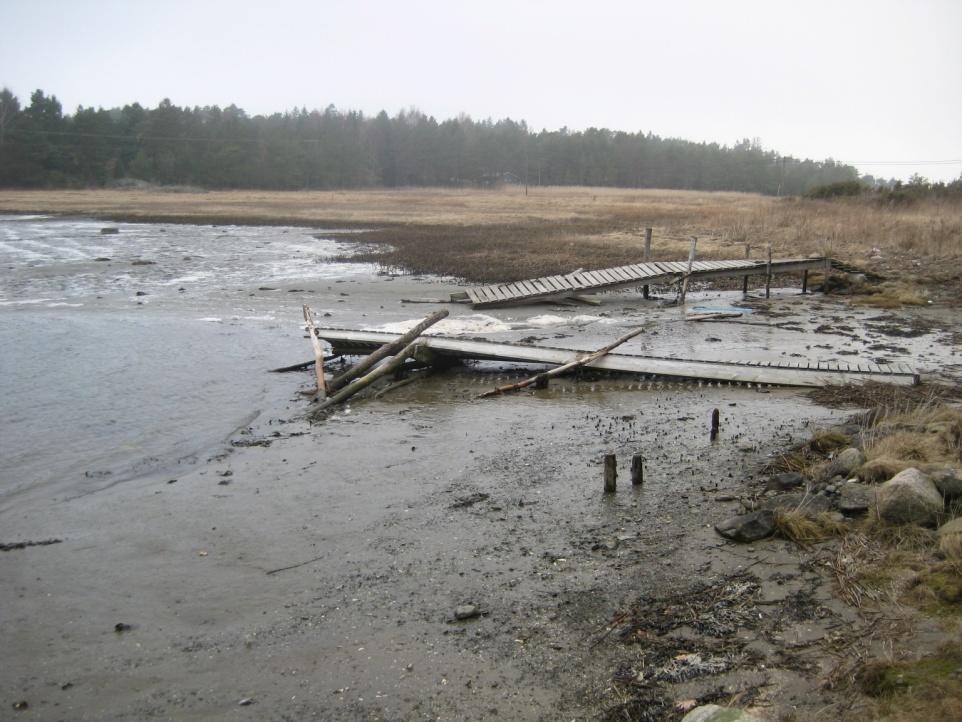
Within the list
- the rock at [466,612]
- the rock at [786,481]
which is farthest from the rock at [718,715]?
the rock at [786,481]

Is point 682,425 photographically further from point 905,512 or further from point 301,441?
point 301,441

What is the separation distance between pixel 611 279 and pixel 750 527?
47.7 feet

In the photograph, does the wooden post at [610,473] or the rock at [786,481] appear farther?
the wooden post at [610,473]

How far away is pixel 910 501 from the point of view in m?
6.51

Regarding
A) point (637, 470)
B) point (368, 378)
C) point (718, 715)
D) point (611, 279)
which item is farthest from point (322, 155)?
point (718, 715)

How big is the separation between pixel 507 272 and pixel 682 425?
16259 millimetres

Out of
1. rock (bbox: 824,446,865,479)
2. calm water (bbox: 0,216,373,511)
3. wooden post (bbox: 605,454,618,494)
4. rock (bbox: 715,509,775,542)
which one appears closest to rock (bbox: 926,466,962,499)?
rock (bbox: 824,446,865,479)

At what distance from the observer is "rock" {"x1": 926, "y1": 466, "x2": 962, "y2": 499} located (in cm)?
671

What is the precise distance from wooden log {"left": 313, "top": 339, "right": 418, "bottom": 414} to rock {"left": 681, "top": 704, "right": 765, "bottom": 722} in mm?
8319

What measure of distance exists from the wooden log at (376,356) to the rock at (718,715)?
9150 millimetres

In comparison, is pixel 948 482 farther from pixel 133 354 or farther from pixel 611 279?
pixel 611 279

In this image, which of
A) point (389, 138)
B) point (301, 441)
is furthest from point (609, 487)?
point (389, 138)

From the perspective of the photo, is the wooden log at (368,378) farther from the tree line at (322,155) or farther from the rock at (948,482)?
the tree line at (322,155)

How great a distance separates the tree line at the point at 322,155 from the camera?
81.1 metres
